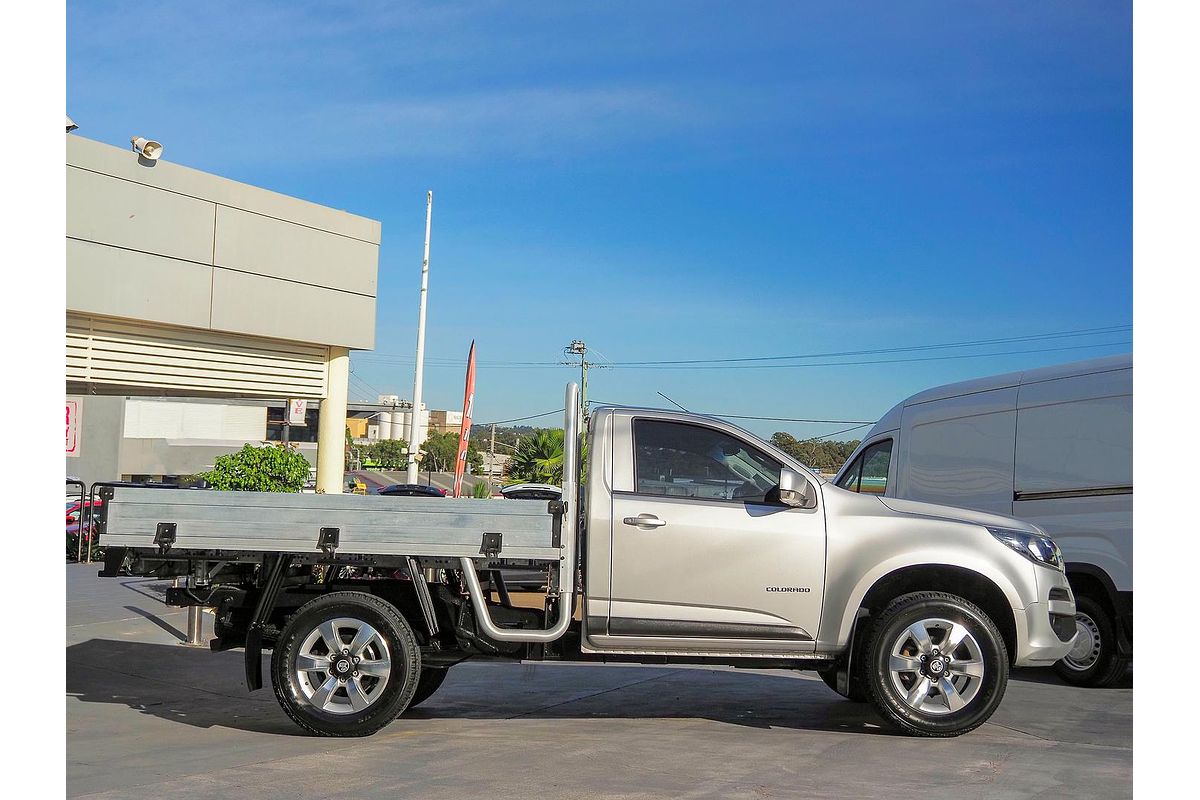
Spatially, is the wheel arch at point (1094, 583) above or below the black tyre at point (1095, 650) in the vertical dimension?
above

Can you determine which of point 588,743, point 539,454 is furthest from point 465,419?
point 539,454

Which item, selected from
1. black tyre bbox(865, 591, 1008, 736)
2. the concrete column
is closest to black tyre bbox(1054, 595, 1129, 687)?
black tyre bbox(865, 591, 1008, 736)

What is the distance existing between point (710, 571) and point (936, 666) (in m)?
1.56

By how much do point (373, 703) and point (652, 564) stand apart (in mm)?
1958

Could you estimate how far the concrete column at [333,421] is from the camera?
17.4m

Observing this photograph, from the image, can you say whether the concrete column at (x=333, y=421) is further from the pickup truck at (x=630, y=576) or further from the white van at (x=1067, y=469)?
the pickup truck at (x=630, y=576)

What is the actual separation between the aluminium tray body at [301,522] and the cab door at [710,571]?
0.63 metres

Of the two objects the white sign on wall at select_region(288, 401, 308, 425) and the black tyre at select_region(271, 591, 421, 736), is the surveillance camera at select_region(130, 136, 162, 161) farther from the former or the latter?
the black tyre at select_region(271, 591, 421, 736)

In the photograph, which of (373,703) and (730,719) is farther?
(730,719)

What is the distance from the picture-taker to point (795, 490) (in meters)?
7.22

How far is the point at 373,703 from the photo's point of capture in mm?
7043

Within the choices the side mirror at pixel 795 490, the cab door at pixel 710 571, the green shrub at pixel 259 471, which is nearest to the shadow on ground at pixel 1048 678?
the cab door at pixel 710 571
